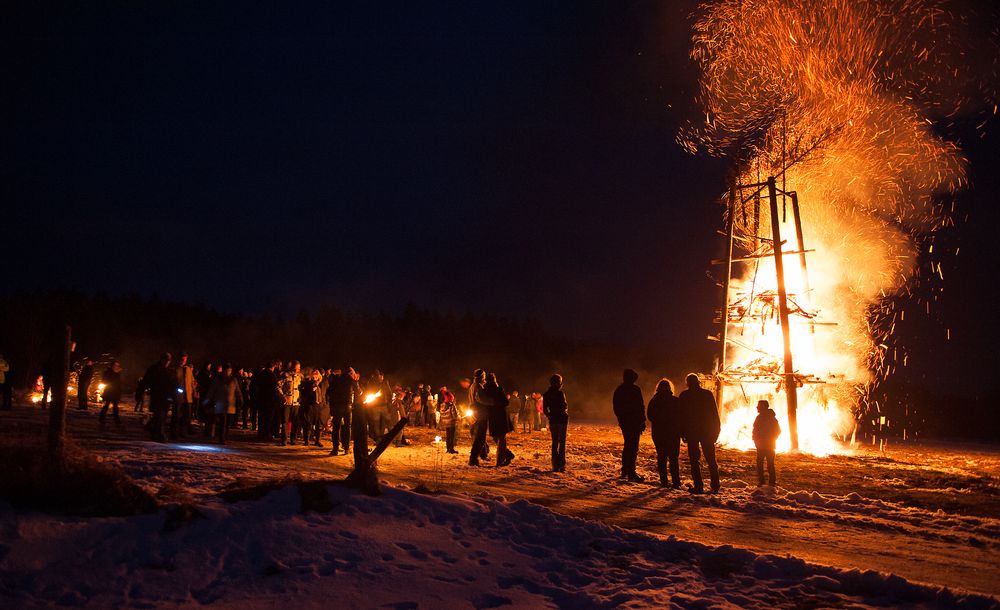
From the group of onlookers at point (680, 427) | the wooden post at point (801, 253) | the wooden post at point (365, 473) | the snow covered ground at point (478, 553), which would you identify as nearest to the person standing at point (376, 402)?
A: the snow covered ground at point (478, 553)

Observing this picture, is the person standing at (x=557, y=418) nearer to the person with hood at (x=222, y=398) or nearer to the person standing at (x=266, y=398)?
the person standing at (x=266, y=398)

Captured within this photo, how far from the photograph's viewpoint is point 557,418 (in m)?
13.3

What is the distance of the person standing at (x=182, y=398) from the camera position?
52.0 feet

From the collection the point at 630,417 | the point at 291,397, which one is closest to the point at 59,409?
the point at 630,417

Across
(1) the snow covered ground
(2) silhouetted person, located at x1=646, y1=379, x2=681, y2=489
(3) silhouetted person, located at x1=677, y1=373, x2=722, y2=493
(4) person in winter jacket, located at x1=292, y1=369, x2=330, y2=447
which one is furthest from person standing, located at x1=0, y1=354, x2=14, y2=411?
(3) silhouetted person, located at x1=677, y1=373, x2=722, y2=493

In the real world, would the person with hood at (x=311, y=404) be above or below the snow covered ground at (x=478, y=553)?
above

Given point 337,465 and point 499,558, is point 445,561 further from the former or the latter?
point 337,465

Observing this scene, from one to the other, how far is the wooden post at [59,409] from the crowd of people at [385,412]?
315cm

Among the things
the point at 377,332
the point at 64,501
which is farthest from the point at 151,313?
the point at 64,501

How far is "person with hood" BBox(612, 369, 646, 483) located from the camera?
40.8 ft

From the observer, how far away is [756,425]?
41.0 ft

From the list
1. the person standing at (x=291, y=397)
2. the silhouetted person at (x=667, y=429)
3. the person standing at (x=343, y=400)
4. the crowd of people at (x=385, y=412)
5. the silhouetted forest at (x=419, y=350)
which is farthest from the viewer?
the silhouetted forest at (x=419, y=350)

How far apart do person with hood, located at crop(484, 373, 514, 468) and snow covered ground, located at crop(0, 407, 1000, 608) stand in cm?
341

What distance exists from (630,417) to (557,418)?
161 cm
